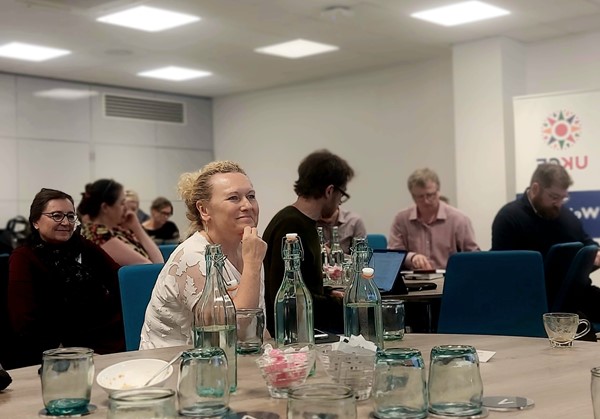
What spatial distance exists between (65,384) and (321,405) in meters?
0.58

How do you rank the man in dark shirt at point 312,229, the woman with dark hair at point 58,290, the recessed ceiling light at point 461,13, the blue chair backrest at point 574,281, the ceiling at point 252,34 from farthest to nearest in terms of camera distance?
the recessed ceiling light at point 461,13, the ceiling at point 252,34, the blue chair backrest at point 574,281, the woman with dark hair at point 58,290, the man in dark shirt at point 312,229

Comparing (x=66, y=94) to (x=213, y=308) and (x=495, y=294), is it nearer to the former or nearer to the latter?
(x=495, y=294)

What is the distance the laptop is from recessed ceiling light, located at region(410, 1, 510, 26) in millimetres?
3351

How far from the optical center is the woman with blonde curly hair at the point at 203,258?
2.31m

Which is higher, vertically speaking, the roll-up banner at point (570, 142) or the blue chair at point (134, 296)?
the roll-up banner at point (570, 142)

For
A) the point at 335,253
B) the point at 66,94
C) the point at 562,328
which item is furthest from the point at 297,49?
the point at 562,328

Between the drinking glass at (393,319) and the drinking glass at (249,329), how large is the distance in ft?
1.25

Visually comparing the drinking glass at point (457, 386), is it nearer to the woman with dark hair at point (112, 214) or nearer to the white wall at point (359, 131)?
the woman with dark hair at point (112, 214)

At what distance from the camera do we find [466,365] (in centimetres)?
137

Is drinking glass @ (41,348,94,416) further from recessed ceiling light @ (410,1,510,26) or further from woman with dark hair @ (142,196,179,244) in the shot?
woman with dark hair @ (142,196,179,244)

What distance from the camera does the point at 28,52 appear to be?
7.65m

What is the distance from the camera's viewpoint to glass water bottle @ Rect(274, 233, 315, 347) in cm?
183

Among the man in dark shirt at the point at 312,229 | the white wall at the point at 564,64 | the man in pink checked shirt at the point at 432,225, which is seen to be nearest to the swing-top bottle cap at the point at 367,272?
the man in dark shirt at the point at 312,229

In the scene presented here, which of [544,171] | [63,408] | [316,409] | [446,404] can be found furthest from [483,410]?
[544,171]
